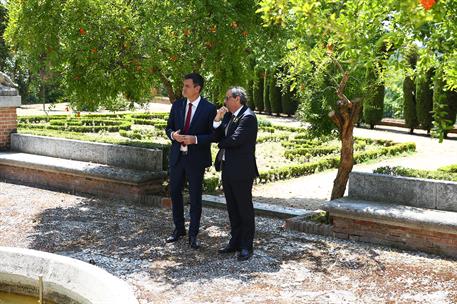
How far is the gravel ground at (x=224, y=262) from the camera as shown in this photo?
5.68 m

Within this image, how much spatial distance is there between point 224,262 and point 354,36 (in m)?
2.67

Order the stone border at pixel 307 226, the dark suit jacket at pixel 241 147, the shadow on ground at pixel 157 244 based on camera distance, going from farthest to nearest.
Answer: the stone border at pixel 307 226
the dark suit jacket at pixel 241 147
the shadow on ground at pixel 157 244

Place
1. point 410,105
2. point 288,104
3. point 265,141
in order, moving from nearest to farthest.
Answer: point 265,141 → point 410,105 → point 288,104

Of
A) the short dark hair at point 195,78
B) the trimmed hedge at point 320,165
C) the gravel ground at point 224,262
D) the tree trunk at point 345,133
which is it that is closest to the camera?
the gravel ground at point 224,262

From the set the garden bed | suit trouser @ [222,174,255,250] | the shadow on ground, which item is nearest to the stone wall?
the shadow on ground

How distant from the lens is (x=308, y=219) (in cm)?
823

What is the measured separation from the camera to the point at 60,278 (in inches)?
217

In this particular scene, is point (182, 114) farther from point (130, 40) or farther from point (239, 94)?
point (130, 40)

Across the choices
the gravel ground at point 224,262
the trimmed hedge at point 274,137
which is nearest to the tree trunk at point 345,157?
the gravel ground at point 224,262

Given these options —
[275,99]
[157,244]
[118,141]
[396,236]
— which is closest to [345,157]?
[396,236]

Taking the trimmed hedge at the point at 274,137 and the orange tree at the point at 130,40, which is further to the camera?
the trimmed hedge at the point at 274,137

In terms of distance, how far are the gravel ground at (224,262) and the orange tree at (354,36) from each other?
1923mm

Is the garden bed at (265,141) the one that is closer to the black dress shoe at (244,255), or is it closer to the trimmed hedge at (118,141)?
the trimmed hedge at (118,141)

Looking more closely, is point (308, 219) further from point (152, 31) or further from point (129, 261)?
point (152, 31)
